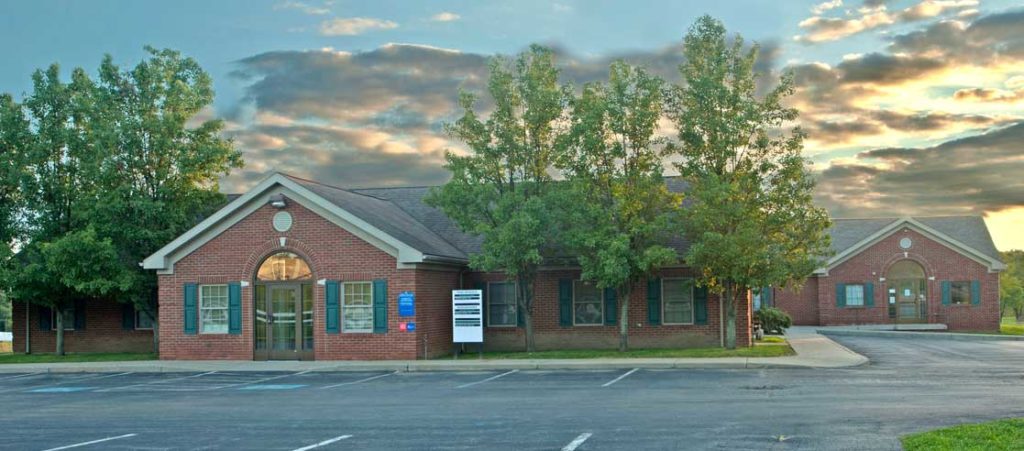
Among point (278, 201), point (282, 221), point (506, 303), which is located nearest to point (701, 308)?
point (506, 303)

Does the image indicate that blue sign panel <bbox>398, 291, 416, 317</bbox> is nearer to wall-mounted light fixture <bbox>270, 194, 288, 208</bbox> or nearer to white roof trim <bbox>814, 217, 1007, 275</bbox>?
wall-mounted light fixture <bbox>270, 194, 288, 208</bbox>

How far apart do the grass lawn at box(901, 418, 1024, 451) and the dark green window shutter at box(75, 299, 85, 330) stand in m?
30.8

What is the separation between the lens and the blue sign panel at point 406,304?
28.2 meters

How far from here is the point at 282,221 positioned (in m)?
29.4

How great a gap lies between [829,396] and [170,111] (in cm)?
2379

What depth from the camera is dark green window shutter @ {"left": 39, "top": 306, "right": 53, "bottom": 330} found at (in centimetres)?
3638

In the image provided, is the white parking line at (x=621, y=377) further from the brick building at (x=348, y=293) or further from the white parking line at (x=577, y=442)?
the white parking line at (x=577, y=442)

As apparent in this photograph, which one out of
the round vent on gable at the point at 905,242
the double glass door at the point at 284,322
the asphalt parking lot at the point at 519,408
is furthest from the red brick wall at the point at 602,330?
the round vent on gable at the point at 905,242

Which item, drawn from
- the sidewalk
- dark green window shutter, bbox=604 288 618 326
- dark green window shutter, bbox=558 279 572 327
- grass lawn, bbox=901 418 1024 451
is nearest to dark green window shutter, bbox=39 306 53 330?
the sidewalk

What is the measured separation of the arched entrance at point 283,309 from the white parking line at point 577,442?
17.5 metres

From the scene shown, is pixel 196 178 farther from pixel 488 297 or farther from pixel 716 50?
pixel 716 50

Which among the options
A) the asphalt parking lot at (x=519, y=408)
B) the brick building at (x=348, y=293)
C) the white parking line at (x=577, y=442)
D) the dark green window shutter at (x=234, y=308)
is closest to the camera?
the white parking line at (x=577, y=442)

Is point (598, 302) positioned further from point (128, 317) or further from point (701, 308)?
point (128, 317)

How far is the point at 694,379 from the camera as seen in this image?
21.5 m
